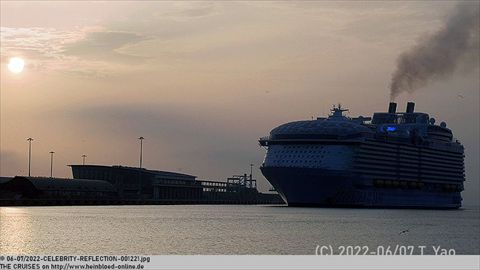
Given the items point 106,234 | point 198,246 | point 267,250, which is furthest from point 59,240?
point 267,250

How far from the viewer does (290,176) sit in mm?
167625

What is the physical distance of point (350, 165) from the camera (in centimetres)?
17038

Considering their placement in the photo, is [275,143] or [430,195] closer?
[275,143]

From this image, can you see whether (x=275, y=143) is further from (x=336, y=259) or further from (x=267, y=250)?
(x=336, y=259)

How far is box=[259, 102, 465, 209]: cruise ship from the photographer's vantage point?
168 m

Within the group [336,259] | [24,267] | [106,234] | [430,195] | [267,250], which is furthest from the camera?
[430,195]

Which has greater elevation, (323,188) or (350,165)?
(350,165)

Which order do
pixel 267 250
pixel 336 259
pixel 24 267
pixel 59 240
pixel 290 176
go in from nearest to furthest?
pixel 24 267, pixel 336 259, pixel 267 250, pixel 59 240, pixel 290 176

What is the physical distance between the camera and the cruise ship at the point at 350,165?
550ft

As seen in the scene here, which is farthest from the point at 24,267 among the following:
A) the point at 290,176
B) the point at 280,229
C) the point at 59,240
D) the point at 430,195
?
the point at 430,195

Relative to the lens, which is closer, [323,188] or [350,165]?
[323,188]

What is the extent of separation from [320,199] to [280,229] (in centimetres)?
6617

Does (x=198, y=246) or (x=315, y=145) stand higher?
(x=315, y=145)

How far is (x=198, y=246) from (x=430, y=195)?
117 m
